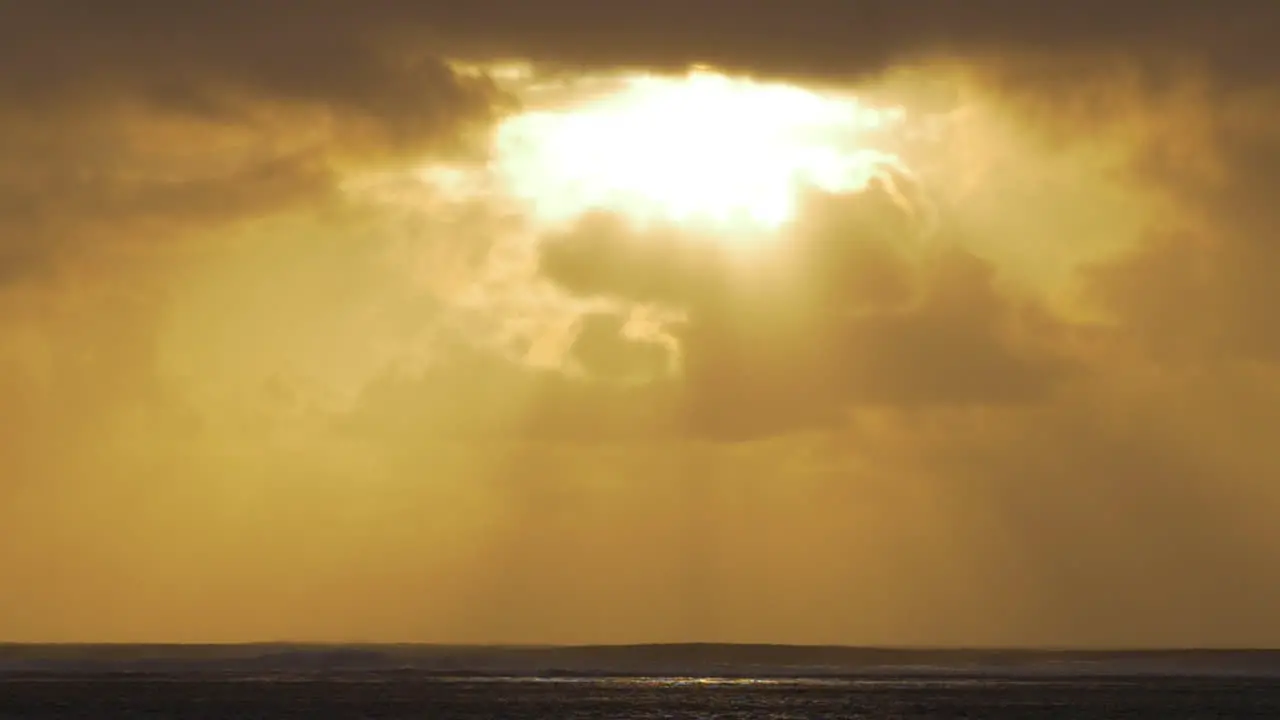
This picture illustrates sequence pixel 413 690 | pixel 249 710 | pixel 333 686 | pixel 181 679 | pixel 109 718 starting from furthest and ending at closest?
1. pixel 181 679
2. pixel 333 686
3. pixel 413 690
4. pixel 249 710
5. pixel 109 718

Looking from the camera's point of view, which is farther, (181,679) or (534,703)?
(181,679)

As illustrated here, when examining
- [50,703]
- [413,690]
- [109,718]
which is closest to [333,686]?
[413,690]

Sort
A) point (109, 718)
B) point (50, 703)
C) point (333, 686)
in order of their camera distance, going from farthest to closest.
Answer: point (333, 686) < point (50, 703) < point (109, 718)

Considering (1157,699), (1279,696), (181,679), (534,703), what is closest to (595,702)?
(534,703)

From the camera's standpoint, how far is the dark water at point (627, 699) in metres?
110

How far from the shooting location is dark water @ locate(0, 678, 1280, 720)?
359 ft

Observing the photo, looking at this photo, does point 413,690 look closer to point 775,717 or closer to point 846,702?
point 846,702

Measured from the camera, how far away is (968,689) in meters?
158

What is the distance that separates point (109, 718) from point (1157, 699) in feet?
229

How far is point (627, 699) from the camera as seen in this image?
12950cm

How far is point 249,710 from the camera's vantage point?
111625 millimetres

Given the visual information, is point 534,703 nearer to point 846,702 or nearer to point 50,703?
point 846,702

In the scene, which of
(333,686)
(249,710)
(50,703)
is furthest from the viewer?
(333,686)

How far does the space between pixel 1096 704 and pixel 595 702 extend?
→ 3152cm
